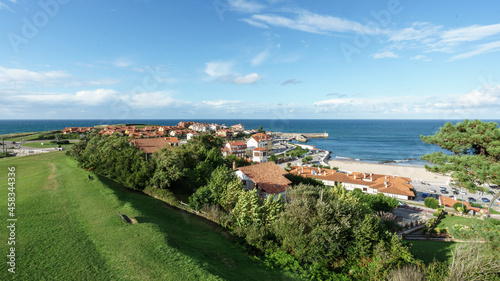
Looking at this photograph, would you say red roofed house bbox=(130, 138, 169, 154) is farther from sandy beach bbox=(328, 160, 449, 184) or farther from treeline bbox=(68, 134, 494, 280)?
sandy beach bbox=(328, 160, 449, 184)

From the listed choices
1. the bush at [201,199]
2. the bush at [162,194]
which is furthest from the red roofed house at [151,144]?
the bush at [201,199]

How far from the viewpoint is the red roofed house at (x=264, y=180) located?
33.0 metres

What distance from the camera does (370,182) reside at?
49.8m

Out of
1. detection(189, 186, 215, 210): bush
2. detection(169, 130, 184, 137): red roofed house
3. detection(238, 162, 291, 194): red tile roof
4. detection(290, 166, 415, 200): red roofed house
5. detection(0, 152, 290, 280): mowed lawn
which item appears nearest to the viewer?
detection(0, 152, 290, 280): mowed lawn

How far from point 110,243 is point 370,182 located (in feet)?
164

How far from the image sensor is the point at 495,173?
13.9 meters

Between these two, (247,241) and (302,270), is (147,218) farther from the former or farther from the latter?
(302,270)

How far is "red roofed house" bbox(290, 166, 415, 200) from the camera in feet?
144

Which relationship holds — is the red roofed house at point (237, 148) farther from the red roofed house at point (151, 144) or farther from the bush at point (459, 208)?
the bush at point (459, 208)

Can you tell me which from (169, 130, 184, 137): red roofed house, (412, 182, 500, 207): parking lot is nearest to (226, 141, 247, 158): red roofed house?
(412, 182, 500, 207): parking lot

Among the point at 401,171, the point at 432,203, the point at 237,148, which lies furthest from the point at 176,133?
the point at 432,203

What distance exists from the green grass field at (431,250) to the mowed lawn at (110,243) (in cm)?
1312

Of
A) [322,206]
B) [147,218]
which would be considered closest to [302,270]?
[322,206]

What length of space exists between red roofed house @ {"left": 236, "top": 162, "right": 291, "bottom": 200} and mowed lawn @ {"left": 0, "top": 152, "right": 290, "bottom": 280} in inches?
491
